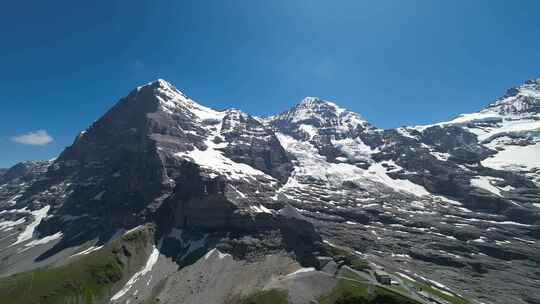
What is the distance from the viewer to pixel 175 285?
654 feet

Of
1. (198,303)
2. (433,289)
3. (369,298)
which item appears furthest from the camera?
(433,289)

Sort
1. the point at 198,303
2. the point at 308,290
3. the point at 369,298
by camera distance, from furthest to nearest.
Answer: the point at 198,303 → the point at 308,290 → the point at 369,298

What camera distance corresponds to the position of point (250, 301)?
559ft

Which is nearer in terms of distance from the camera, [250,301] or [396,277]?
[250,301]

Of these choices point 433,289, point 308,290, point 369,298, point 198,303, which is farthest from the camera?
point 433,289

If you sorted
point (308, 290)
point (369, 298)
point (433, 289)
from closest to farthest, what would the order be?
point (369, 298) < point (308, 290) < point (433, 289)

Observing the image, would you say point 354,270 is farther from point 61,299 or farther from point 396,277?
point 61,299

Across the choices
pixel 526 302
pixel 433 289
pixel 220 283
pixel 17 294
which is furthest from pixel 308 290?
pixel 17 294

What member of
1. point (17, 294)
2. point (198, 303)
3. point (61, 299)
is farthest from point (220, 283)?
point (17, 294)

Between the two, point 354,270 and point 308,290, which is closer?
point 308,290

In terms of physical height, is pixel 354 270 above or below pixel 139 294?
above

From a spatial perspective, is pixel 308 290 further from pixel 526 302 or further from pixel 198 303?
pixel 526 302

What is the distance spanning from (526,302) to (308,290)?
11085 centimetres

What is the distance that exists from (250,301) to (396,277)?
7109cm
